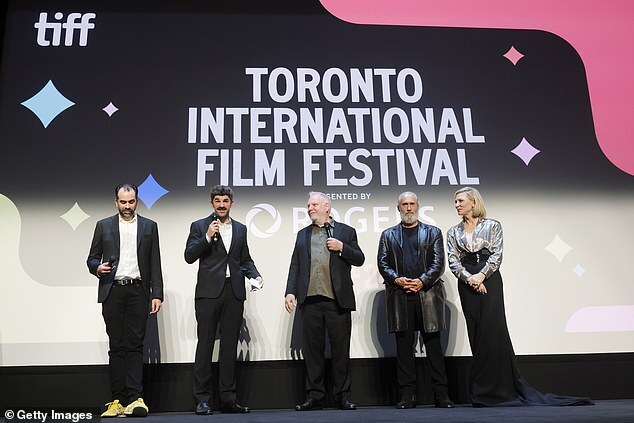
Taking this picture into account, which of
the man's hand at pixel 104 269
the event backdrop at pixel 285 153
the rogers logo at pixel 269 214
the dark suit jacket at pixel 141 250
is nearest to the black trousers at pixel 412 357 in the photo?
the event backdrop at pixel 285 153

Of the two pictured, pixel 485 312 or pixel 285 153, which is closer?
pixel 485 312

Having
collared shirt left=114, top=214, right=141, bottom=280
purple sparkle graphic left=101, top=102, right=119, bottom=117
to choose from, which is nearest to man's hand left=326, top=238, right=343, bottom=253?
collared shirt left=114, top=214, right=141, bottom=280

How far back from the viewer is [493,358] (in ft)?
12.8

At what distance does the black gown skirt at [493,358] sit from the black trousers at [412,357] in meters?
0.25

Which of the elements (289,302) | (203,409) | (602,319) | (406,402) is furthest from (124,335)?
(602,319)

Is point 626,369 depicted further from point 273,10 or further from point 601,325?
point 273,10

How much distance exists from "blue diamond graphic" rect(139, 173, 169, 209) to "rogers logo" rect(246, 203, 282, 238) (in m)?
0.72

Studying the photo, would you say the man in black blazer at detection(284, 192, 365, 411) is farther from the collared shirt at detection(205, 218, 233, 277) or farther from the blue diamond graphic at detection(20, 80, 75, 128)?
the blue diamond graphic at detection(20, 80, 75, 128)

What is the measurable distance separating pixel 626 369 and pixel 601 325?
0.37 m

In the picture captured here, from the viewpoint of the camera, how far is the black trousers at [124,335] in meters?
3.89

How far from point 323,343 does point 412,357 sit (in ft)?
2.08

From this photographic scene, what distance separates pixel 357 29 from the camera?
5.43 meters

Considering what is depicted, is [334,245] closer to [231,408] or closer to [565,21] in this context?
[231,408]

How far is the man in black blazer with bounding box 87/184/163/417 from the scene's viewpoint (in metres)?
3.89
